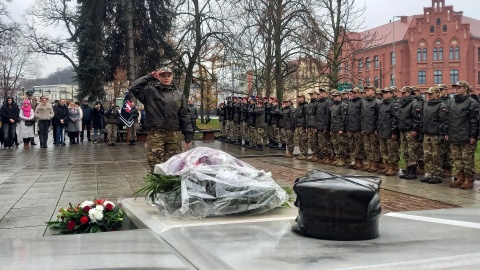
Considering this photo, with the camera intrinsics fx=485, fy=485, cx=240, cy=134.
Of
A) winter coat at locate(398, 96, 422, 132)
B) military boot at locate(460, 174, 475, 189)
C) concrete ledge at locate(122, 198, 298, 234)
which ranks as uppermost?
winter coat at locate(398, 96, 422, 132)

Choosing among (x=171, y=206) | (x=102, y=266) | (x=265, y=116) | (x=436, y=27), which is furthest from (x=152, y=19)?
(x=436, y=27)

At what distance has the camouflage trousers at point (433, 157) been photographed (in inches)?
391

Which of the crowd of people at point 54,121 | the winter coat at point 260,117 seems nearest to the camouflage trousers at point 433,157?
the winter coat at point 260,117

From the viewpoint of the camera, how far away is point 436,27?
80125mm

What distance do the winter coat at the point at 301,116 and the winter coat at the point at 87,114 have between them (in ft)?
37.4

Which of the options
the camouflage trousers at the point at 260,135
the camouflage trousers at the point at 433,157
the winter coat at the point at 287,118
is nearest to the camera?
the camouflage trousers at the point at 433,157

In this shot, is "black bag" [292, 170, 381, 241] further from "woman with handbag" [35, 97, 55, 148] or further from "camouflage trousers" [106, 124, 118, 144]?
"camouflage trousers" [106, 124, 118, 144]

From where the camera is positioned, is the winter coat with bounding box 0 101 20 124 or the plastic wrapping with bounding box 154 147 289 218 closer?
the plastic wrapping with bounding box 154 147 289 218

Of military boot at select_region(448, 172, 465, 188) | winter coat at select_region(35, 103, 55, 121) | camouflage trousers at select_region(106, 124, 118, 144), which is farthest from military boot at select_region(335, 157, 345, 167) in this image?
winter coat at select_region(35, 103, 55, 121)

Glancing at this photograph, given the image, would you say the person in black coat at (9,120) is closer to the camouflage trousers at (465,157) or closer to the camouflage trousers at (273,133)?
the camouflage trousers at (273,133)

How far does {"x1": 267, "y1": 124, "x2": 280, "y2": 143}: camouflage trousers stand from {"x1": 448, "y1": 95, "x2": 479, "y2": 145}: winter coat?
10105mm

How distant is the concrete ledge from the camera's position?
450 centimetres

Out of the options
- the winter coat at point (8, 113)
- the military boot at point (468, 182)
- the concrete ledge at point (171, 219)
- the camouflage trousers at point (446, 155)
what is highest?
the winter coat at point (8, 113)

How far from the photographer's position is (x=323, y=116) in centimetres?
1375
